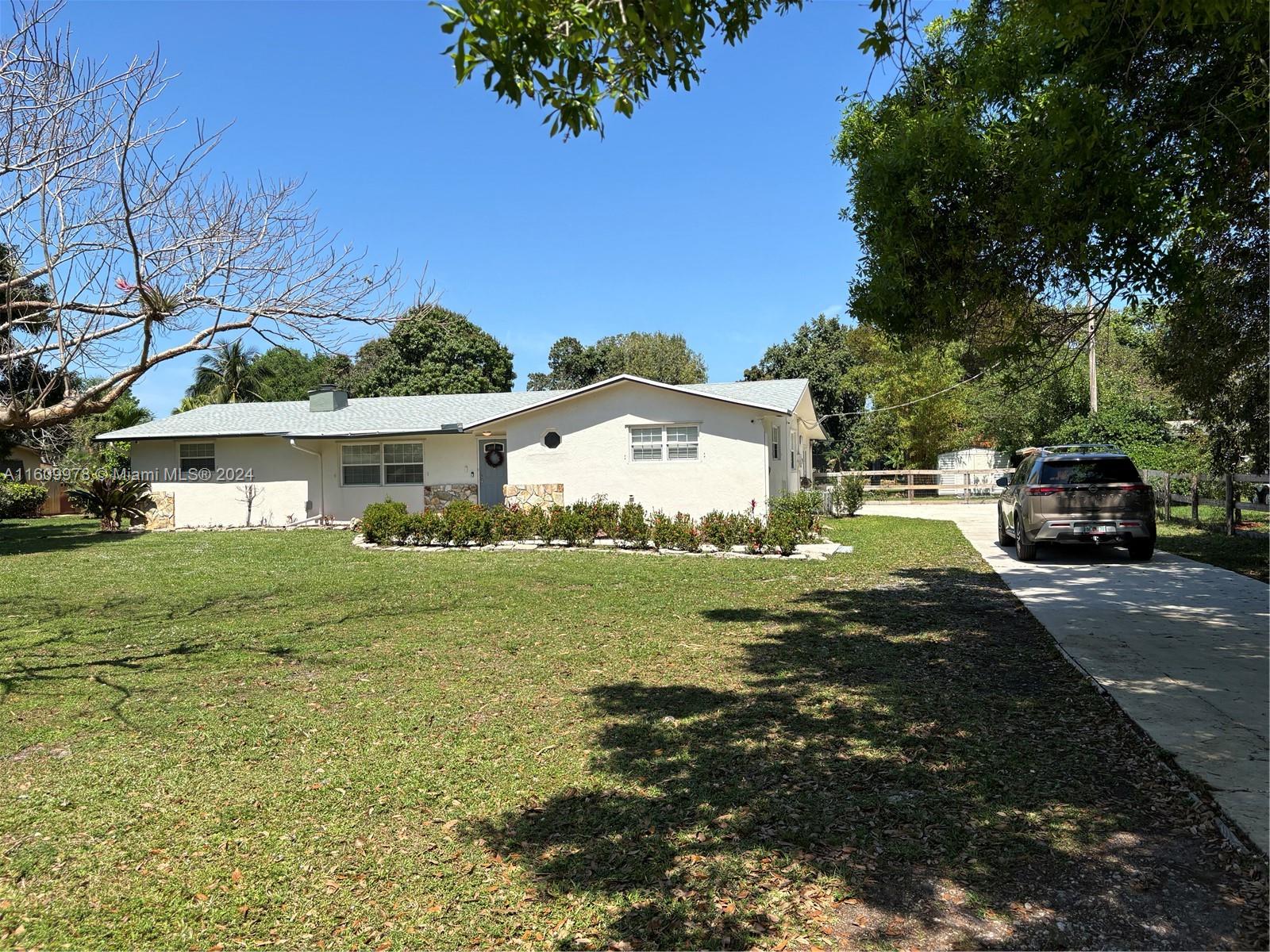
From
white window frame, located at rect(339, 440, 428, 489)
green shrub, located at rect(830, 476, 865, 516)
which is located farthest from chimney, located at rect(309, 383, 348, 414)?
green shrub, located at rect(830, 476, 865, 516)

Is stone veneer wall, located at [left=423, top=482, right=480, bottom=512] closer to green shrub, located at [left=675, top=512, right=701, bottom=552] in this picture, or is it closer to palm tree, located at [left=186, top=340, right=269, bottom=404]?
green shrub, located at [left=675, top=512, right=701, bottom=552]

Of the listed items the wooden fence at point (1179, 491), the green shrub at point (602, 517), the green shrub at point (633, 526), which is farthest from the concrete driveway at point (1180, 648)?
the green shrub at point (602, 517)

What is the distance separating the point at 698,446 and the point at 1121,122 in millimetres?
13684

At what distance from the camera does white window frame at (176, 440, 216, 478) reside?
2489 cm

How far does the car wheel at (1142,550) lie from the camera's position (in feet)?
43.0

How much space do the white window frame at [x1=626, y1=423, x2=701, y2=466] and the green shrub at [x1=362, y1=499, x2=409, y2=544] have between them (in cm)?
542

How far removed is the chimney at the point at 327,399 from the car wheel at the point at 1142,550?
22.2m

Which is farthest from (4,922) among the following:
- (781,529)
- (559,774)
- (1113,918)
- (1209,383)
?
(1209,383)

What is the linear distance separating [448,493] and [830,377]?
29.9m

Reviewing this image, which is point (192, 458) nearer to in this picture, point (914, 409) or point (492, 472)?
point (492, 472)

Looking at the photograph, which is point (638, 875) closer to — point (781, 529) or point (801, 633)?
point (801, 633)

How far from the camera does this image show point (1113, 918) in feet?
10.1

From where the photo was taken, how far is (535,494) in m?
20.5

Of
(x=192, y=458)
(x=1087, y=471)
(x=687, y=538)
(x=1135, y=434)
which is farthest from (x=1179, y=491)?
(x=192, y=458)
